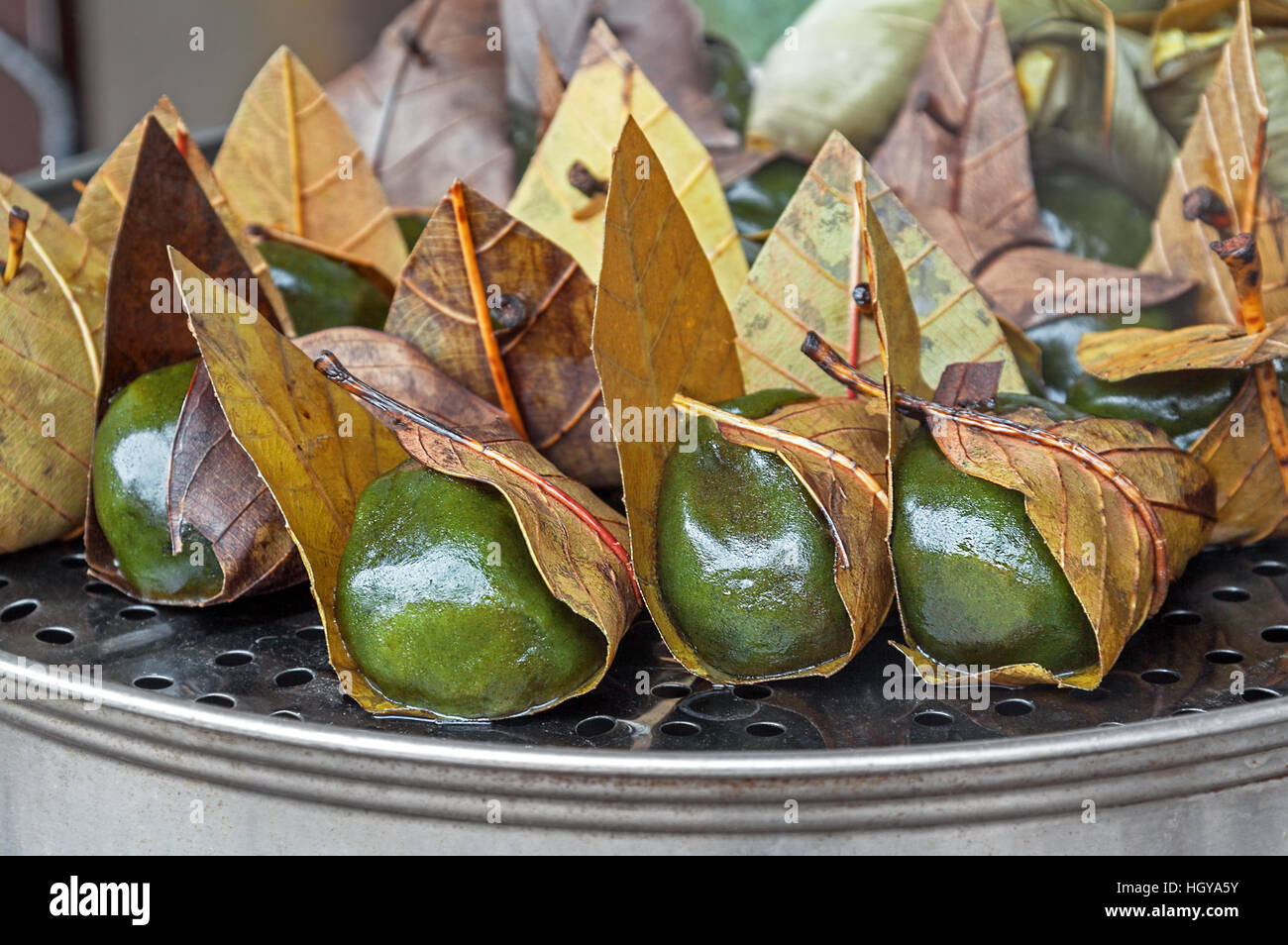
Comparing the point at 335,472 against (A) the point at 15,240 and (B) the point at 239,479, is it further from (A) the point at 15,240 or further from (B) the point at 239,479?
(A) the point at 15,240

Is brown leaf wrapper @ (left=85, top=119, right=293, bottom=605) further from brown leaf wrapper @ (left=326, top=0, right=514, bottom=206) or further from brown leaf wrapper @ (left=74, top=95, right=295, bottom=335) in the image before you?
brown leaf wrapper @ (left=326, top=0, right=514, bottom=206)

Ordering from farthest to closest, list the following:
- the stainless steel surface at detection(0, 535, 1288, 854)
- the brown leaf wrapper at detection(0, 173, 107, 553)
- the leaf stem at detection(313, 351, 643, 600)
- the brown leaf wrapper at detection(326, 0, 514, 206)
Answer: the brown leaf wrapper at detection(326, 0, 514, 206), the brown leaf wrapper at detection(0, 173, 107, 553), the leaf stem at detection(313, 351, 643, 600), the stainless steel surface at detection(0, 535, 1288, 854)

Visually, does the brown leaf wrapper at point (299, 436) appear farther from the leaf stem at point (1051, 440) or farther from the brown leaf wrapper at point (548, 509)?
the leaf stem at point (1051, 440)

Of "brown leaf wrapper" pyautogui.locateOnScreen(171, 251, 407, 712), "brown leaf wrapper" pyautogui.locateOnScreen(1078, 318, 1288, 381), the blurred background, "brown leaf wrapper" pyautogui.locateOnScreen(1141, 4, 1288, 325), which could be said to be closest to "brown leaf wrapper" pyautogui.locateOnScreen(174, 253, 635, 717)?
"brown leaf wrapper" pyautogui.locateOnScreen(171, 251, 407, 712)

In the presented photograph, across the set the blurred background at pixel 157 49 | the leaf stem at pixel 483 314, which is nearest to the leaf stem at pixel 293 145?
the leaf stem at pixel 483 314

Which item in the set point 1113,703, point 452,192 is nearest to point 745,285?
point 452,192

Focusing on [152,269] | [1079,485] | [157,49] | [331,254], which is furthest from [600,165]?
[157,49]
